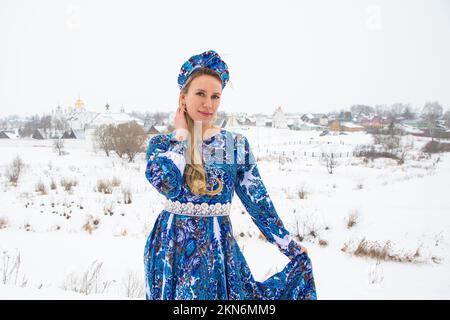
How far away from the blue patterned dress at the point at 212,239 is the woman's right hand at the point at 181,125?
4cm

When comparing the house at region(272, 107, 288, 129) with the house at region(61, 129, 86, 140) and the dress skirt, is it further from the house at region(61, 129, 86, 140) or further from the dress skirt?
the dress skirt

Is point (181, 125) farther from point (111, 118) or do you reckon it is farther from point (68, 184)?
point (111, 118)

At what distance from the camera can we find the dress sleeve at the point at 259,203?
153 cm

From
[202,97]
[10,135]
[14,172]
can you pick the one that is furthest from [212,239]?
[10,135]

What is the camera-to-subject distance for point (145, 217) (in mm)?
5816

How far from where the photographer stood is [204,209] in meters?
1.42

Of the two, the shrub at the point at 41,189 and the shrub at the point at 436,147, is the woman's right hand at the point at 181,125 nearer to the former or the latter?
the shrub at the point at 41,189

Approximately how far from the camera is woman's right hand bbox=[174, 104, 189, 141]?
1.39 m

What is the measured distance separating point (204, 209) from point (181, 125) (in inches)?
16.4

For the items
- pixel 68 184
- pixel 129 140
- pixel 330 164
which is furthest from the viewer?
pixel 129 140

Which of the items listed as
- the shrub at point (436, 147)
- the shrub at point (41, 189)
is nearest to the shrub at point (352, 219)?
the shrub at point (41, 189)

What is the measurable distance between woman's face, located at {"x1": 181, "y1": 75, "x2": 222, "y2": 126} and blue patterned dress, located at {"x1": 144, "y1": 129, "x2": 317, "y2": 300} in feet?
0.48

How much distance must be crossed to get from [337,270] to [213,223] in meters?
2.75

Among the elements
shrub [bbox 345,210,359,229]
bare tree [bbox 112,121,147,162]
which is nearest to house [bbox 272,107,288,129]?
bare tree [bbox 112,121,147,162]
